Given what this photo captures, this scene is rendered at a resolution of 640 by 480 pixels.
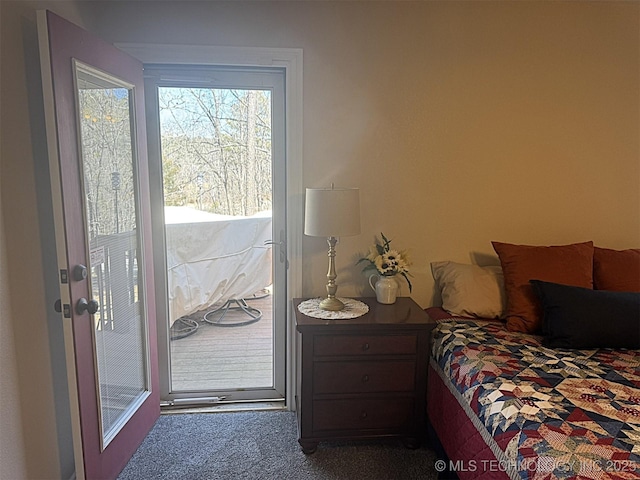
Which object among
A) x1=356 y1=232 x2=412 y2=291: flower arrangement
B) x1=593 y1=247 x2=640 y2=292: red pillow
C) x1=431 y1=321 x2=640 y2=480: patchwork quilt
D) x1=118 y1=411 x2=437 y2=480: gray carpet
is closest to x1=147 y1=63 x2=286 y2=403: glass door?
x1=118 y1=411 x2=437 y2=480: gray carpet

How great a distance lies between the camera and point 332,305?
2.27 meters

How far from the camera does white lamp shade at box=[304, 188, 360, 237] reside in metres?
2.11

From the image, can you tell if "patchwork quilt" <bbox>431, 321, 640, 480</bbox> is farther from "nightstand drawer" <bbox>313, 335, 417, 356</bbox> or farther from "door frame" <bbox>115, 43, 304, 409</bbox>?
"door frame" <bbox>115, 43, 304, 409</bbox>

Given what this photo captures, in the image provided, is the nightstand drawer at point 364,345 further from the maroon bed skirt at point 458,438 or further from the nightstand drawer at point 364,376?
the maroon bed skirt at point 458,438

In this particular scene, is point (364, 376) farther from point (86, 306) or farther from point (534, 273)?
point (86, 306)

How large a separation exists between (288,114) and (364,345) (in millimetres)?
1300

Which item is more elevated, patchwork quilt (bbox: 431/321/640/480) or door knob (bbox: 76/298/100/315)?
door knob (bbox: 76/298/100/315)

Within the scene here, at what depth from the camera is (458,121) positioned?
2498 mm

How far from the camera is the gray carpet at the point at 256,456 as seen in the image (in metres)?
2.07

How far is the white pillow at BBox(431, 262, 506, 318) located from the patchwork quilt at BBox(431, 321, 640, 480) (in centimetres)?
15

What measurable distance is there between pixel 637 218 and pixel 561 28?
49.0 inches

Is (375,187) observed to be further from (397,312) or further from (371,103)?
(397,312)

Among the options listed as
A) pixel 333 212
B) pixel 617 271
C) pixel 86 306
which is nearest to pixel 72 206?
pixel 86 306

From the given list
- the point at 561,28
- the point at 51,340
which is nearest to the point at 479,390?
the point at 51,340
